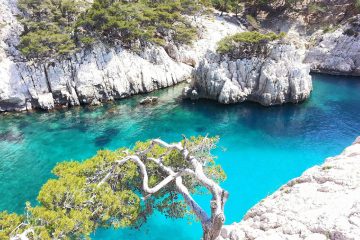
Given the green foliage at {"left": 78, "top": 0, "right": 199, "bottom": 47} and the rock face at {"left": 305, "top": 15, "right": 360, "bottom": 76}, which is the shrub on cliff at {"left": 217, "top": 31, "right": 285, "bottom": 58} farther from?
the rock face at {"left": 305, "top": 15, "right": 360, "bottom": 76}

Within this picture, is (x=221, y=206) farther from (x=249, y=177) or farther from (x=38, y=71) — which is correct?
(x=38, y=71)

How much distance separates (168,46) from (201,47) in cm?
739

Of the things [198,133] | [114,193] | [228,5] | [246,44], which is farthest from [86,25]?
[114,193]

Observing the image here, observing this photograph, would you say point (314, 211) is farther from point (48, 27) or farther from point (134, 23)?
point (48, 27)

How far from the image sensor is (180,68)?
56.5 metres

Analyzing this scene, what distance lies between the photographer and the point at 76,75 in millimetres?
46969

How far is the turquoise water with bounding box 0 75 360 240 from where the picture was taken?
85.7 feet

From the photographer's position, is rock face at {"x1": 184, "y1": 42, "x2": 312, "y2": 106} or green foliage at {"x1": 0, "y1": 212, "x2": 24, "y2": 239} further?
rock face at {"x1": 184, "y1": 42, "x2": 312, "y2": 106}

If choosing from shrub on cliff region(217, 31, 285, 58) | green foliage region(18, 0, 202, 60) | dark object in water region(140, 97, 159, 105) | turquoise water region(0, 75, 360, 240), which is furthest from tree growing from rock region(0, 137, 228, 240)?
green foliage region(18, 0, 202, 60)

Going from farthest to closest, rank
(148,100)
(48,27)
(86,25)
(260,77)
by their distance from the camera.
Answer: (86,25)
(48,27)
(148,100)
(260,77)

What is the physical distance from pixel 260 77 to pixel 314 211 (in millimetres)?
34080

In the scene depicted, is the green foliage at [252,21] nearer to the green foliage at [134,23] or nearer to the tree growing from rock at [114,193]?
the green foliage at [134,23]

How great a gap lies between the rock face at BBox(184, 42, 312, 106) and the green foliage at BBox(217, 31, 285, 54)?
44.1 inches

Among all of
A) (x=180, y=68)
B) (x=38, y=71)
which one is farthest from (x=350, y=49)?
(x=38, y=71)
